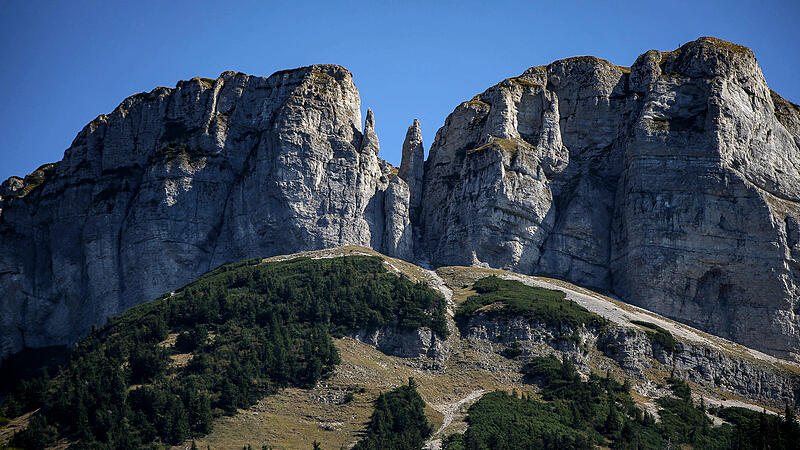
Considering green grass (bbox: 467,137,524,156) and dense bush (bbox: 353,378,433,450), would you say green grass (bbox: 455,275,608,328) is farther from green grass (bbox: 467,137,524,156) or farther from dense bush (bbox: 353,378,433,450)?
green grass (bbox: 467,137,524,156)

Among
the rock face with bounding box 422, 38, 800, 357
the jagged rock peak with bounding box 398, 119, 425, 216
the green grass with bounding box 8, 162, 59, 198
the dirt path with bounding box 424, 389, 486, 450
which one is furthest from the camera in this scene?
the jagged rock peak with bounding box 398, 119, 425, 216

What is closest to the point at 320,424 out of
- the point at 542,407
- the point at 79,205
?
the point at 542,407

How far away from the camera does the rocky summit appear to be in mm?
112500

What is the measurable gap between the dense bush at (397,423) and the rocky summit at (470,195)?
1540 inches

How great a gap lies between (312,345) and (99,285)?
4190cm

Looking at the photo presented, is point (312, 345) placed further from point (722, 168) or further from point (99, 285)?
point (722, 168)

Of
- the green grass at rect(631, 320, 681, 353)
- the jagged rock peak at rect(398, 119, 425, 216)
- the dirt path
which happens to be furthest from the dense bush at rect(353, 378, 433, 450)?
the jagged rock peak at rect(398, 119, 425, 216)

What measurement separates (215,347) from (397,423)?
70.5ft

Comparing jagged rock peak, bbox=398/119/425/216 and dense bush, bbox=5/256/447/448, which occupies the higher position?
jagged rock peak, bbox=398/119/425/216

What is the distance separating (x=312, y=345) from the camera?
291ft

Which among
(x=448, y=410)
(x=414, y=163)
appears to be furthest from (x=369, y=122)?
(x=448, y=410)

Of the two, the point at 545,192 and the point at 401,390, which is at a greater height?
the point at 545,192

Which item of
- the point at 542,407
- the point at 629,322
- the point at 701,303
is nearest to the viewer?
the point at 542,407

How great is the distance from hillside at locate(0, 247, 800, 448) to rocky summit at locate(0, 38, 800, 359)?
781 centimetres
